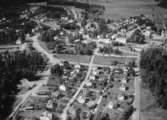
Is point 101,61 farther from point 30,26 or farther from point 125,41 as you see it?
point 30,26

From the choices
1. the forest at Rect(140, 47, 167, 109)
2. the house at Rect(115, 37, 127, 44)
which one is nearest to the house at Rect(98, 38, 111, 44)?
the house at Rect(115, 37, 127, 44)

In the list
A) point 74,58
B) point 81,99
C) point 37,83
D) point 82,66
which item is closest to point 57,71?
point 37,83

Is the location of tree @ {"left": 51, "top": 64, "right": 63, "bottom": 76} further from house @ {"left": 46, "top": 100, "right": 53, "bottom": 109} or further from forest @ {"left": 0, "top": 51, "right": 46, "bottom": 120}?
house @ {"left": 46, "top": 100, "right": 53, "bottom": 109}

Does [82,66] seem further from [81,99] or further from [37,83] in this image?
[81,99]

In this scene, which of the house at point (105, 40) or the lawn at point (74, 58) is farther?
the house at point (105, 40)

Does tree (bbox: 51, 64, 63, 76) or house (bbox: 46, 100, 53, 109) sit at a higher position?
tree (bbox: 51, 64, 63, 76)

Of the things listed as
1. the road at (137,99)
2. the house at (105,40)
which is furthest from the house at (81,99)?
the house at (105,40)

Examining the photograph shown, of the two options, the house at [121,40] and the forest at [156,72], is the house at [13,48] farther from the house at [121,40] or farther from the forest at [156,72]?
the forest at [156,72]
